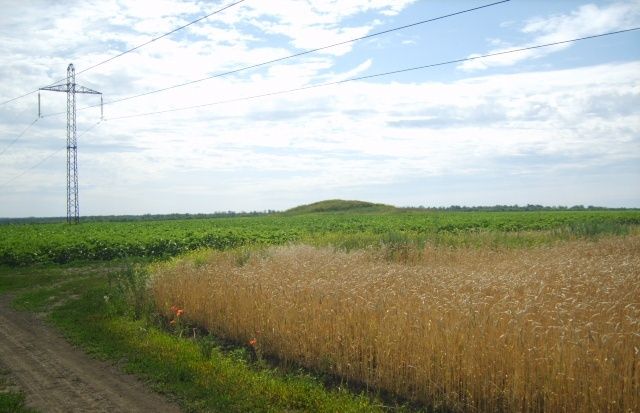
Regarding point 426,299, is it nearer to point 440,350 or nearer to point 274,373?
point 440,350

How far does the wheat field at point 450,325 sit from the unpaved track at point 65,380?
232cm

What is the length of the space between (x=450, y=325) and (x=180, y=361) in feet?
15.3

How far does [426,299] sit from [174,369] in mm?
4295

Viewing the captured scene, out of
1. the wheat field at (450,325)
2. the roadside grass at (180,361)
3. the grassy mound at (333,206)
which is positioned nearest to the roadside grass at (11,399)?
the roadside grass at (180,361)

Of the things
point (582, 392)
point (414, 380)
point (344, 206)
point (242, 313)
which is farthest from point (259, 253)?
point (344, 206)

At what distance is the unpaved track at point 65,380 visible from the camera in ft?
24.2

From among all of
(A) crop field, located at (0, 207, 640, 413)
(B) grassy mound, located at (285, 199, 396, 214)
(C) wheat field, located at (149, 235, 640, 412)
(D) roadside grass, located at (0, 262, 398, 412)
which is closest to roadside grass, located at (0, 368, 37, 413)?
(D) roadside grass, located at (0, 262, 398, 412)

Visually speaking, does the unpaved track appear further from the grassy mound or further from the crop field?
the grassy mound

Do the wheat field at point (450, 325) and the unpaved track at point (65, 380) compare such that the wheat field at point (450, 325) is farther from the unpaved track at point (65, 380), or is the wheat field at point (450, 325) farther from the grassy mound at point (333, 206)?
the grassy mound at point (333, 206)

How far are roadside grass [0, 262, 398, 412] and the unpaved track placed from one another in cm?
24

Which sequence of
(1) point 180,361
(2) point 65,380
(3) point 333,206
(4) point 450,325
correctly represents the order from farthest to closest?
(3) point 333,206, (1) point 180,361, (2) point 65,380, (4) point 450,325

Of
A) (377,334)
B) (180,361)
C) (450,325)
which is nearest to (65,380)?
(180,361)

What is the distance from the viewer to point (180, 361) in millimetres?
9055

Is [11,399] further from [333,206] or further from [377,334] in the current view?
[333,206]
